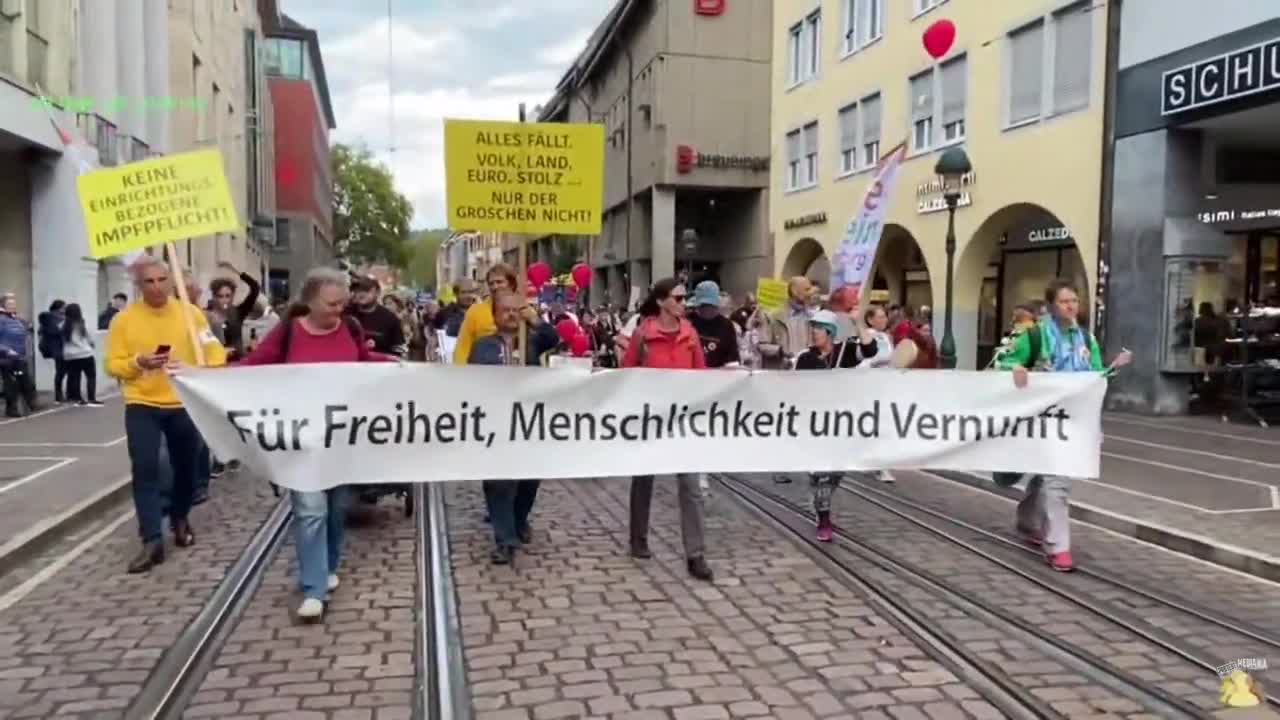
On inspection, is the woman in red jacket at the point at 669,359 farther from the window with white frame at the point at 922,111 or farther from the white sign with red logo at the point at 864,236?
the window with white frame at the point at 922,111

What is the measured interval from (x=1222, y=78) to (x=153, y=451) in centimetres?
1354

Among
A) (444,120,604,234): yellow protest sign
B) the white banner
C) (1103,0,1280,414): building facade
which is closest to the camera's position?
the white banner

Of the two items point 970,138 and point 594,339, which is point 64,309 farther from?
point 970,138

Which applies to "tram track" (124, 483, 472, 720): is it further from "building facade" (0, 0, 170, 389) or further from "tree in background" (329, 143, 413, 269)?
"tree in background" (329, 143, 413, 269)

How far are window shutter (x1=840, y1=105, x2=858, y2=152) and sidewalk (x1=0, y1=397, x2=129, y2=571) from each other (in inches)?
701

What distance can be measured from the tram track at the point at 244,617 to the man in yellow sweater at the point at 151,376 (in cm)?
68

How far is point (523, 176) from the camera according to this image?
776cm

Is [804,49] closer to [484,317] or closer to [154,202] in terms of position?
[484,317]

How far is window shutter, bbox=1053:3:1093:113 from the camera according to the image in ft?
56.3

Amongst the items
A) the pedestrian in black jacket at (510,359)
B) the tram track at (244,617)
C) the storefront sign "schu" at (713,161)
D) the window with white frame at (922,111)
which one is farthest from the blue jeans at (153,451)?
A: the storefront sign "schu" at (713,161)

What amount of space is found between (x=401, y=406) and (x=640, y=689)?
2415 millimetres

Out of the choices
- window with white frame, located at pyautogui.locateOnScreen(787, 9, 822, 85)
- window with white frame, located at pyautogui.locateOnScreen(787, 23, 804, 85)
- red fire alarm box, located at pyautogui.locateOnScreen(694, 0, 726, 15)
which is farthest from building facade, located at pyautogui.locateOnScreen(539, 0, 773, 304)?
window with white frame, located at pyautogui.locateOnScreen(787, 9, 822, 85)

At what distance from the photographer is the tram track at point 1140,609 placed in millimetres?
5242

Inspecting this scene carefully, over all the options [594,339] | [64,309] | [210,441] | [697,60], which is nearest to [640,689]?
[210,441]
